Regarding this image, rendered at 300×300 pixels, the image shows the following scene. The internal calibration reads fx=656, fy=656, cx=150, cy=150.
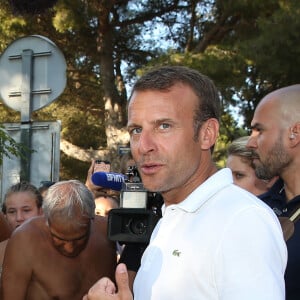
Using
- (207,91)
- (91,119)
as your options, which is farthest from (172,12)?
(207,91)

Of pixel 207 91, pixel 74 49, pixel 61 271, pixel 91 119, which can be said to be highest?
pixel 74 49

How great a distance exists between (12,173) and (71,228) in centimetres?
117

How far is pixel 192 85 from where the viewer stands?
1.84 metres

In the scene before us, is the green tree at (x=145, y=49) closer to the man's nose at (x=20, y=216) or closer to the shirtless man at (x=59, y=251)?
the man's nose at (x=20, y=216)

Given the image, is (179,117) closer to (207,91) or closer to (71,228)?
(207,91)

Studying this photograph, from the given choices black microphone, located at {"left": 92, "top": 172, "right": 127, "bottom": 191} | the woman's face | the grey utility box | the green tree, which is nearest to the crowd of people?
black microphone, located at {"left": 92, "top": 172, "right": 127, "bottom": 191}

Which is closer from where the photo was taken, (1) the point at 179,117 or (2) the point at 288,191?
(1) the point at 179,117

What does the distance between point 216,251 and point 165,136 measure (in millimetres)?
376

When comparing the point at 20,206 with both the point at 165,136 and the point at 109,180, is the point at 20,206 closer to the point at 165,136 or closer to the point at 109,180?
the point at 109,180

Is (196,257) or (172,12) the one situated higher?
(172,12)

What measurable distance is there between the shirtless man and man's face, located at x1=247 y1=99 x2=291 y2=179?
968 mm

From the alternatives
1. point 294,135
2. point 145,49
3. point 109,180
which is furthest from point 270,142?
point 145,49

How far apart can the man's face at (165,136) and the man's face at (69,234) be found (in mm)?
1600

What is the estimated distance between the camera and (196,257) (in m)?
1.60
